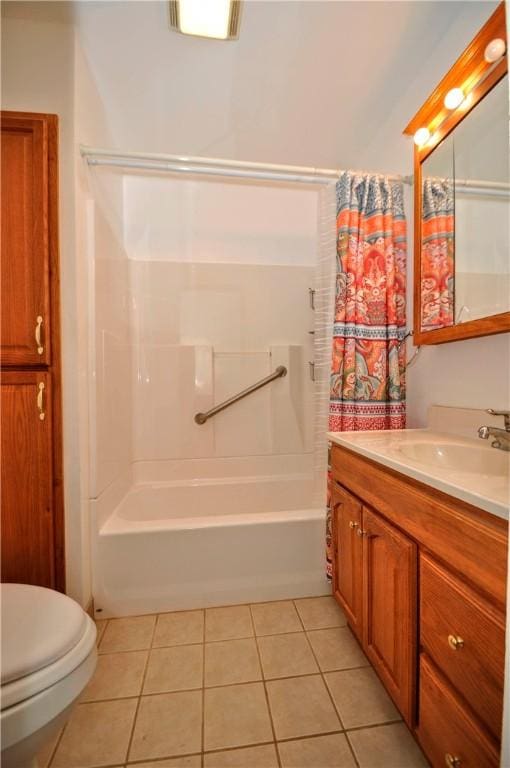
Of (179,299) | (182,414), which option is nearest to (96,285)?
(179,299)

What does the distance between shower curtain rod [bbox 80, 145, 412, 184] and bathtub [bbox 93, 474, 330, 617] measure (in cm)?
160

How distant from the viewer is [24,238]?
3.94ft

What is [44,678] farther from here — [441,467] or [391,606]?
[441,467]

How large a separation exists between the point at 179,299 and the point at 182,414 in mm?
766

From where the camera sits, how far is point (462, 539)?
2.17ft

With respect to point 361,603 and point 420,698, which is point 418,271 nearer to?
point 361,603

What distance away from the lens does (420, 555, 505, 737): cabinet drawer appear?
58cm

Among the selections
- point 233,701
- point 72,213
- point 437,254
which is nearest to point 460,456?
point 437,254

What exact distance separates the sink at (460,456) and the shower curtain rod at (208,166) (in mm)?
1235

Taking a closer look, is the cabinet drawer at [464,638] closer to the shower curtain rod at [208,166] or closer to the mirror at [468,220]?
the mirror at [468,220]

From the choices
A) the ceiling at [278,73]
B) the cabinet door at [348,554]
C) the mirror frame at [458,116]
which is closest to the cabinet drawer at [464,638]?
the cabinet door at [348,554]

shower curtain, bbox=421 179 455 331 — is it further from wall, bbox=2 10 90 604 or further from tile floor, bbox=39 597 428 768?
wall, bbox=2 10 90 604

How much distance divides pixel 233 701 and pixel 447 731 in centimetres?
66

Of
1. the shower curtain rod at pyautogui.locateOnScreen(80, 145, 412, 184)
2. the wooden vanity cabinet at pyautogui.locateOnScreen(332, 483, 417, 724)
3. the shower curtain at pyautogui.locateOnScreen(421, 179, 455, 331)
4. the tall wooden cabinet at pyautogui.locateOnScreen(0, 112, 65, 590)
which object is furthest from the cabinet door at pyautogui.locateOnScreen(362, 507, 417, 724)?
the shower curtain rod at pyautogui.locateOnScreen(80, 145, 412, 184)
